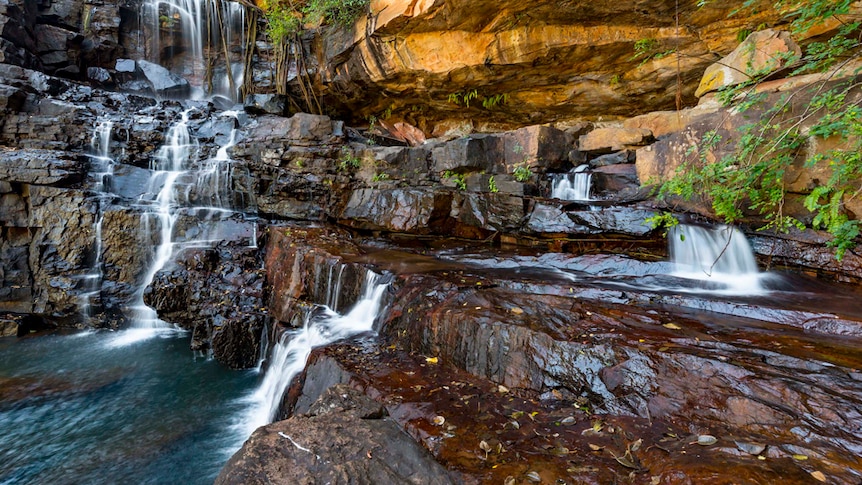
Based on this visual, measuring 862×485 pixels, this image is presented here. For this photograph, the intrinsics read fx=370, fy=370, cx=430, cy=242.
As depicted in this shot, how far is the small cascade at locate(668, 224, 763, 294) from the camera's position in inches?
209

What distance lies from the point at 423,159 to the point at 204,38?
12.8m

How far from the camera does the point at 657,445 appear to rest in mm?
2369

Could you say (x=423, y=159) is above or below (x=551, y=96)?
below

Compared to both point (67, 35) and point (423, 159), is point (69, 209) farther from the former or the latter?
point (67, 35)

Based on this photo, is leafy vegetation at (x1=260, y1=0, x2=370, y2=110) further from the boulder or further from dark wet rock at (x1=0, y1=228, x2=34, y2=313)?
the boulder

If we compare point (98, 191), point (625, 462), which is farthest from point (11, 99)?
point (625, 462)

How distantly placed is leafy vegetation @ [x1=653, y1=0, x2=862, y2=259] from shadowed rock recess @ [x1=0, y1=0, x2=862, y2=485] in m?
0.24

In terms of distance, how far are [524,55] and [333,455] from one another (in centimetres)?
1004

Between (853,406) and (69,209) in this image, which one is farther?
(69,209)

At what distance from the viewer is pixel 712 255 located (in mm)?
5594

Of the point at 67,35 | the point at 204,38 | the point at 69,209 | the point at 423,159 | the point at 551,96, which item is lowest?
the point at 69,209

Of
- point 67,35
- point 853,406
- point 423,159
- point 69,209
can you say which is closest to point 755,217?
point 853,406

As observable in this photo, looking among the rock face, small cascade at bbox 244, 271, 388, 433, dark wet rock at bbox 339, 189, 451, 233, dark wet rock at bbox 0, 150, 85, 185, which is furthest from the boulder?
dark wet rock at bbox 0, 150, 85, 185

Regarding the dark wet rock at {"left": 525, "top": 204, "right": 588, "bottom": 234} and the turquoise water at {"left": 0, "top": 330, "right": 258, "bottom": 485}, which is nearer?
the turquoise water at {"left": 0, "top": 330, "right": 258, "bottom": 485}
